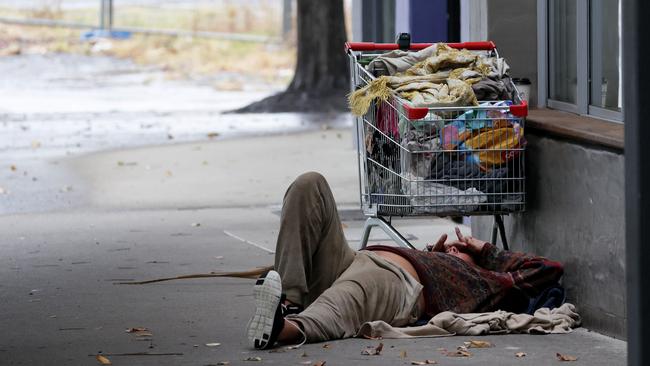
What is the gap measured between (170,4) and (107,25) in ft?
12.1

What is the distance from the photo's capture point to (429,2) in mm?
12391

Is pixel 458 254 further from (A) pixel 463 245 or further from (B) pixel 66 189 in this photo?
(B) pixel 66 189

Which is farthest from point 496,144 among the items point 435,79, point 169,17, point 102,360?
point 169,17

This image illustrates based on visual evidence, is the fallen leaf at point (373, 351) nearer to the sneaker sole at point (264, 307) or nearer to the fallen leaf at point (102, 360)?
the sneaker sole at point (264, 307)

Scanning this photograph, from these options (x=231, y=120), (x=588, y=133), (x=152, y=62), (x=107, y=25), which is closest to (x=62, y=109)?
(x=231, y=120)

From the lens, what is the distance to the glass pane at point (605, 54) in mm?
7441

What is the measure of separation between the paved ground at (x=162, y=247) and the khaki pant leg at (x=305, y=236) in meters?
0.34

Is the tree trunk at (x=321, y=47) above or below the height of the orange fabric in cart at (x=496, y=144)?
above

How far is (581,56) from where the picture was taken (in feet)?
25.6

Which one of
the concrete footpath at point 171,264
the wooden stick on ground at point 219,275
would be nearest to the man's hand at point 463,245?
the concrete footpath at point 171,264

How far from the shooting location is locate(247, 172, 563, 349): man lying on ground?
6.28 meters

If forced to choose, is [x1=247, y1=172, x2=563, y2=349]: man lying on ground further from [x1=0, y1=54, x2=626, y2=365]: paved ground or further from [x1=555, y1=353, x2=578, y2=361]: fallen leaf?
[x1=555, y1=353, x2=578, y2=361]: fallen leaf

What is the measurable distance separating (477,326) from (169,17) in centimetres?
3357

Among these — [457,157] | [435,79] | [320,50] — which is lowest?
[457,157]
